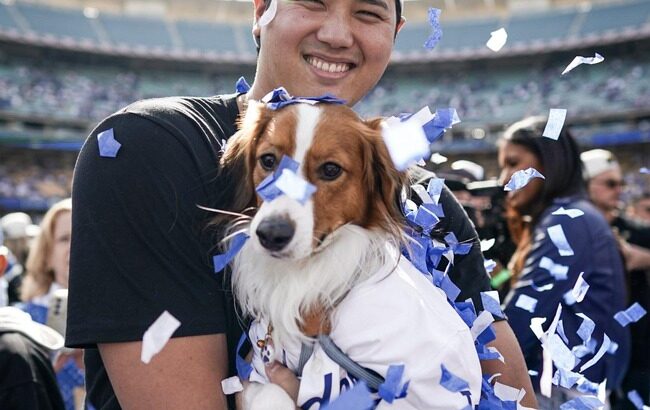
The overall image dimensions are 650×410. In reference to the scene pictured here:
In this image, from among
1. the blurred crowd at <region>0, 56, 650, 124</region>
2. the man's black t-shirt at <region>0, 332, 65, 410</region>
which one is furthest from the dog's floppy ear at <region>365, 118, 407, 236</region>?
the blurred crowd at <region>0, 56, 650, 124</region>

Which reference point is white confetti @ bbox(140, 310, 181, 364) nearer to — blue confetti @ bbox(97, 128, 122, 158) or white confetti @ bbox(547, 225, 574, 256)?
blue confetti @ bbox(97, 128, 122, 158)

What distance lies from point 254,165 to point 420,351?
67 centimetres

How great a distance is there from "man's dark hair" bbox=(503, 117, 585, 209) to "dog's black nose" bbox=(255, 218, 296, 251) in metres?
2.48

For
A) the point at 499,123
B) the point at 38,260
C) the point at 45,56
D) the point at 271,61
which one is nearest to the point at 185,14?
the point at 45,56

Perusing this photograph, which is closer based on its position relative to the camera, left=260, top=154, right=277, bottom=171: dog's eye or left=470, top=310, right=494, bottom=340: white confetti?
left=260, top=154, right=277, bottom=171: dog's eye

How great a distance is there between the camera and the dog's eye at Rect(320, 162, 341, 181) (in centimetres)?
186

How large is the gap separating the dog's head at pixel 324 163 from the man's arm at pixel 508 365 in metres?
0.58

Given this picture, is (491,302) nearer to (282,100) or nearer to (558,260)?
(282,100)

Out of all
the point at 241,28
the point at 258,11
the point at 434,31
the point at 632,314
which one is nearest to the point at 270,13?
the point at 258,11

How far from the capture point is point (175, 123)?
1.75m

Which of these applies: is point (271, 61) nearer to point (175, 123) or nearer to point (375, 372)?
point (175, 123)

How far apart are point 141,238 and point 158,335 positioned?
0.74 feet

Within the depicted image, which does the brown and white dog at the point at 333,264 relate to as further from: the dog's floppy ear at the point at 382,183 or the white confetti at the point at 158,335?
the white confetti at the point at 158,335

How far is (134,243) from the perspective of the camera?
5.32 ft
